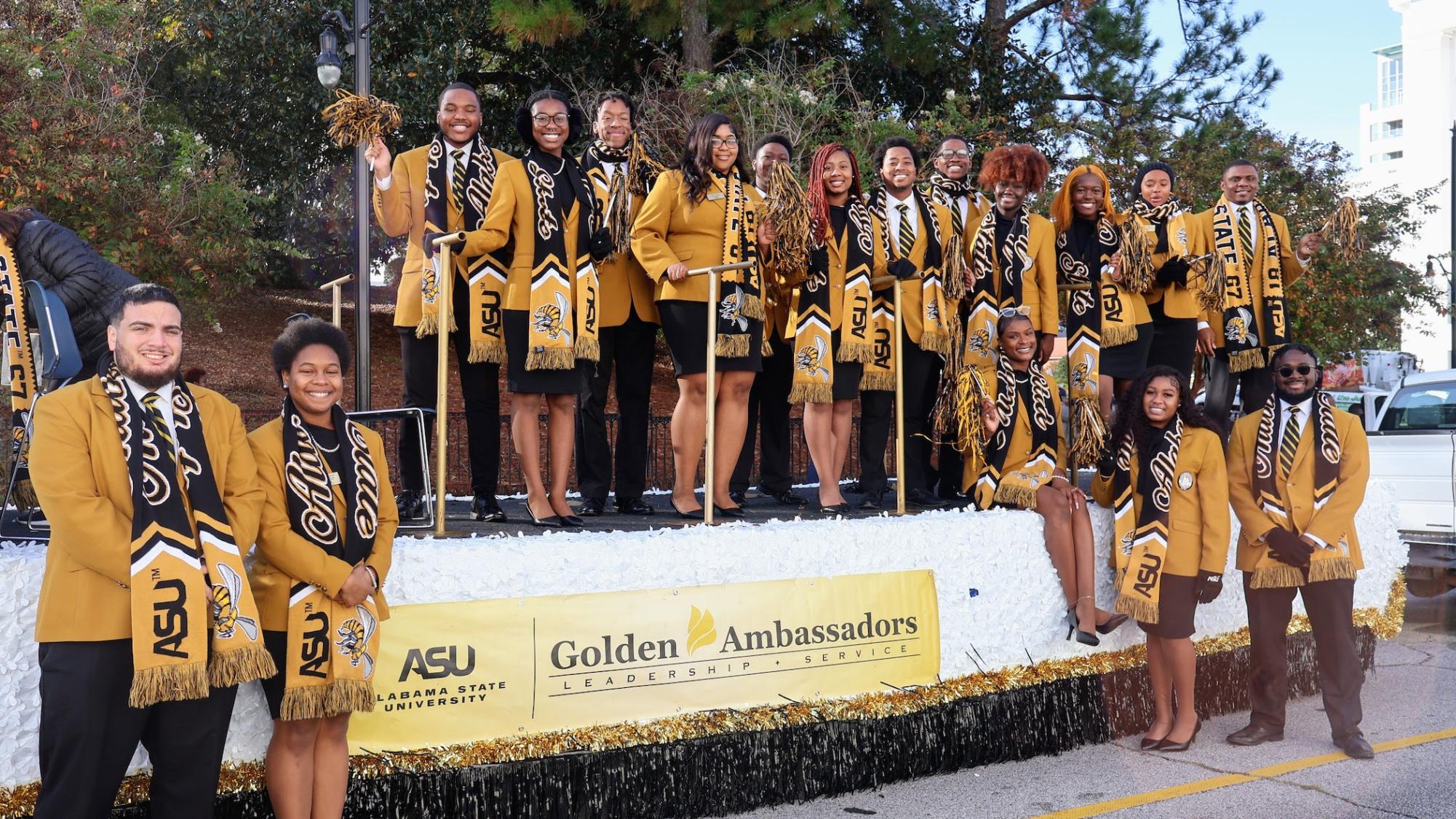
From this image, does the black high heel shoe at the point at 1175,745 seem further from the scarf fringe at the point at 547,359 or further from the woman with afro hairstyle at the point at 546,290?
the scarf fringe at the point at 547,359

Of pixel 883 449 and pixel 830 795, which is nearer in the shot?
pixel 830 795

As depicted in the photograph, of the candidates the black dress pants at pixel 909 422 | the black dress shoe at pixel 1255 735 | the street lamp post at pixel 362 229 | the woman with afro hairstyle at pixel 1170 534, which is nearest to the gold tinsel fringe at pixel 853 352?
the black dress pants at pixel 909 422

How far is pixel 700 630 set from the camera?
4445mm

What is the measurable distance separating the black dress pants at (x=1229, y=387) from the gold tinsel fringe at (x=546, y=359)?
3871 millimetres

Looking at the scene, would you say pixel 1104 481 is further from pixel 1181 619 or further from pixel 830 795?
pixel 830 795

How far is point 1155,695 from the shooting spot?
5359 millimetres

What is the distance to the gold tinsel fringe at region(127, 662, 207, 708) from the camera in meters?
3.05

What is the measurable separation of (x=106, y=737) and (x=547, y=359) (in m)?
2.28

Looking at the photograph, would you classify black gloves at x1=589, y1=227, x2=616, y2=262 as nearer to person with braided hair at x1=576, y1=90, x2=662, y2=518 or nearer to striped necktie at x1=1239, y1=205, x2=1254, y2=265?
person with braided hair at x1=576, y1=90, x2=662, y2=518

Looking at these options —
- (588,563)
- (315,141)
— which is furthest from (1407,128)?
(588,563)

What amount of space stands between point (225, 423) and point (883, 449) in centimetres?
347

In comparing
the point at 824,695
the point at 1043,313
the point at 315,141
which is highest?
the point at 315,141

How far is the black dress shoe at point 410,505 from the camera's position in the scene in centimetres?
525

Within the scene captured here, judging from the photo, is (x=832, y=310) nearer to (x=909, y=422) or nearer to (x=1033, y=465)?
(x=909, y=422)
